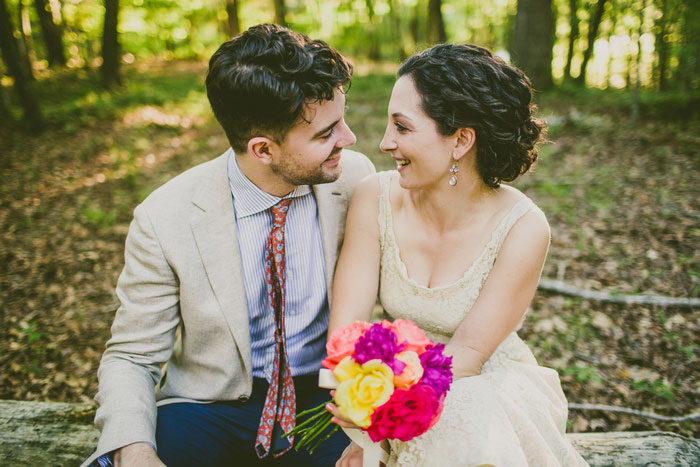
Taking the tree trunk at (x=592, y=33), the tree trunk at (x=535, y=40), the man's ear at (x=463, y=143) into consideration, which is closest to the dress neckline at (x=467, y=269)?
the man's ear at (x=463, y=143)

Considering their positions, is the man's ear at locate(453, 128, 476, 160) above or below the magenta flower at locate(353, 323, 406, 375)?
above

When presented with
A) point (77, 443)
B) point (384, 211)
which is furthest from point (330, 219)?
point (77, 443)

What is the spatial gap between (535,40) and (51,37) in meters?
14.6

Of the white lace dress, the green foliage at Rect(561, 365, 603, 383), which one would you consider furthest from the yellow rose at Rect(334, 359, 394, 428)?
the green foliage at Rect(561, 365, 603, 383)

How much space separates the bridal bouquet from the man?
0.87 meters

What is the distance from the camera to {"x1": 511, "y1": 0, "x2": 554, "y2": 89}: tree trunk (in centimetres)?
1109

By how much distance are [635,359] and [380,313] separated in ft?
7.16

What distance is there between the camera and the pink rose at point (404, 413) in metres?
1.38

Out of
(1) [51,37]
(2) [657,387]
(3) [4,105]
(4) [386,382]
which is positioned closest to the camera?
(4) [386,382]

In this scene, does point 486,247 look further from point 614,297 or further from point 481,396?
point 614,297

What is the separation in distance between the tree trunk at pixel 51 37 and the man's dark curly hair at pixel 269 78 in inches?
600

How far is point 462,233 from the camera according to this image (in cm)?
235

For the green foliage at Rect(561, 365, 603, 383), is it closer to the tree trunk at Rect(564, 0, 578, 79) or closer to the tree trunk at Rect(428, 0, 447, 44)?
the tree trunk at Rect(428, 0, 447, 44)

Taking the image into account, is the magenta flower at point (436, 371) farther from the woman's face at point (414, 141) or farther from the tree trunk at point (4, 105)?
the tree trunk at point (4, 105)
